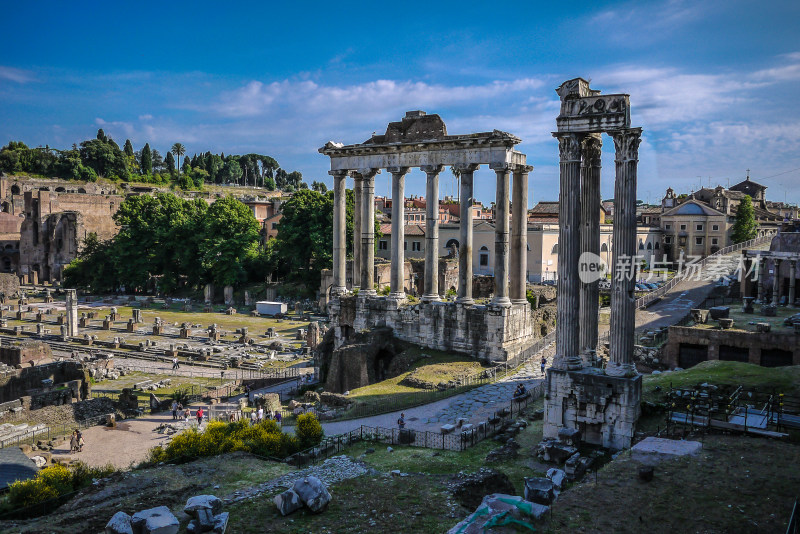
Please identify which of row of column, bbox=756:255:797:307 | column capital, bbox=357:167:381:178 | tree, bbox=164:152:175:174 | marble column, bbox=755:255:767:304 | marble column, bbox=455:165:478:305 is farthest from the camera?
tree, bbox=164:152:175:174

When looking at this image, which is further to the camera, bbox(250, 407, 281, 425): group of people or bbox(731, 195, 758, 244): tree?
bbox(731, 195, 758, 244): tree

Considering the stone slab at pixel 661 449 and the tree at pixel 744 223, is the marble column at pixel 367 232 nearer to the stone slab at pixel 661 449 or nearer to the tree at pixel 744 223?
the stone slab at pixel 661 449

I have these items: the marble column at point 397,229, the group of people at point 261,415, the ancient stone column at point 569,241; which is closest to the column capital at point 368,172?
the marble column at point 397,229

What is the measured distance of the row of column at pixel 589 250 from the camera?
14.6 meters

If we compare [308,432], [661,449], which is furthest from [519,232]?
[661,449]

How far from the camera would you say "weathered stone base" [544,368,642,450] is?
48.2ft

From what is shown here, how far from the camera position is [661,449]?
12.8m

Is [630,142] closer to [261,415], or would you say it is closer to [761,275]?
[261,415]

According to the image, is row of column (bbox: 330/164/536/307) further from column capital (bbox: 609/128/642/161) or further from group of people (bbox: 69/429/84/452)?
group of people (bbox: 69/429/84/452)

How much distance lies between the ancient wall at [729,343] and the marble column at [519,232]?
21.6 ft

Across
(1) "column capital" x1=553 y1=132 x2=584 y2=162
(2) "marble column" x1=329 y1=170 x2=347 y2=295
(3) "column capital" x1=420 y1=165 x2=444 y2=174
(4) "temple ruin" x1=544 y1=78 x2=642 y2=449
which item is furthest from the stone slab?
(2) "marble column" x1=329 y1=170 x2=347 y2=295

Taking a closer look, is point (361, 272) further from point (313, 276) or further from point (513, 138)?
point (313, 276)

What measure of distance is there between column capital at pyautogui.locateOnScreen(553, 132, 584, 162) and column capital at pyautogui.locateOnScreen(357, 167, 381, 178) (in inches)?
538

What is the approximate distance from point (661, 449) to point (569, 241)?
5.20m
